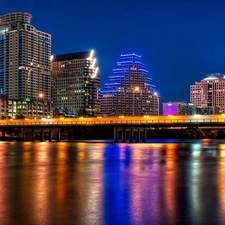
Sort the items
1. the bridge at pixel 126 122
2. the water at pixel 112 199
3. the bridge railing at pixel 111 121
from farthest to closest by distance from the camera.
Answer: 1. the bridge railing at pixel 111 121
2. the bridge at pixel 126 122
3. the water at pixel 112 199

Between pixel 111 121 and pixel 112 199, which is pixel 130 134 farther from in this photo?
pixel 112 199

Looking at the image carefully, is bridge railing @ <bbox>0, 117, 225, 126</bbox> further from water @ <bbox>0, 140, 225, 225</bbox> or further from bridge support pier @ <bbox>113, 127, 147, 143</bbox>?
water @ <bbox>0, 140, 225, 225</bbox>

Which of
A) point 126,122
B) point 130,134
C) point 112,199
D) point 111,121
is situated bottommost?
point 112,199

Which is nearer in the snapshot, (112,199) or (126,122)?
(112,199)

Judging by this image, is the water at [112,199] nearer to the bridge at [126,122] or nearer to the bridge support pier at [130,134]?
the bridge at [126,122]

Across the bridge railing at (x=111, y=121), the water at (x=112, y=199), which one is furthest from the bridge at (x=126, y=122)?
the water at (x=112, y=199)

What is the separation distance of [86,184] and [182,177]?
23.0 ft

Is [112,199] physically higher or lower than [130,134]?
lower

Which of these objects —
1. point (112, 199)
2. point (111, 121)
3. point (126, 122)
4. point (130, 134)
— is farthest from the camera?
point (130, 134)

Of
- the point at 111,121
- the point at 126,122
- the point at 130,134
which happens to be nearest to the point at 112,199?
the point at 126,122

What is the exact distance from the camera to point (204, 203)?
57.4ft

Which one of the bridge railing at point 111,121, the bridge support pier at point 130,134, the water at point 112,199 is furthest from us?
the bridge support pier at point 130,134

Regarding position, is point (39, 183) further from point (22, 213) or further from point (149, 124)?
point (149, 124)

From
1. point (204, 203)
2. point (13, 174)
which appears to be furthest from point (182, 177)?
point (13, 174)
